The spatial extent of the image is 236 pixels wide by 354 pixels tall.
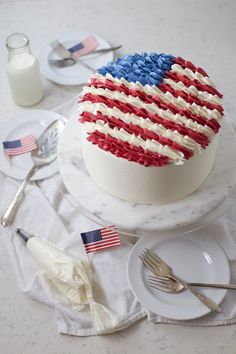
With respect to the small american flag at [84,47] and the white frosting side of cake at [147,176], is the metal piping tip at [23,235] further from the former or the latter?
the small american flag at [84,47]

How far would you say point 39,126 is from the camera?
1323 millimetres

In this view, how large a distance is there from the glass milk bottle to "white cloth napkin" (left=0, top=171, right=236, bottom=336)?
27 centimetres

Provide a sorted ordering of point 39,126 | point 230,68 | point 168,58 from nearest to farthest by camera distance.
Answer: point 168,58, point 39,126, point 230,68

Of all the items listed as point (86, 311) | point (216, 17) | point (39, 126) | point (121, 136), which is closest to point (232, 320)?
point (86, 311)

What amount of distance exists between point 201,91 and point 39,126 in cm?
48

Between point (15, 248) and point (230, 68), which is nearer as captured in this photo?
point (15, 248)

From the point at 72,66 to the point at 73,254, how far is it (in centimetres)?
62

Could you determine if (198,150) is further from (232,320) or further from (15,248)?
(15,248)

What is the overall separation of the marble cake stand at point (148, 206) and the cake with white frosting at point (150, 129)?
0.7 inches

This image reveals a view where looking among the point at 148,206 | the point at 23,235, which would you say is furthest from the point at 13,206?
the point at 148,206

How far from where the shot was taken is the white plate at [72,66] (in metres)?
1.42

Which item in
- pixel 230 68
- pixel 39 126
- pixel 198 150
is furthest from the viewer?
pixel 230 68

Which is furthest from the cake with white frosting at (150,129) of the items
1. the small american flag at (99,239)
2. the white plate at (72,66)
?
the white plate at (72,66)

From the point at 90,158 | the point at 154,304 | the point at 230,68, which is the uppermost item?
the point at 230,68
